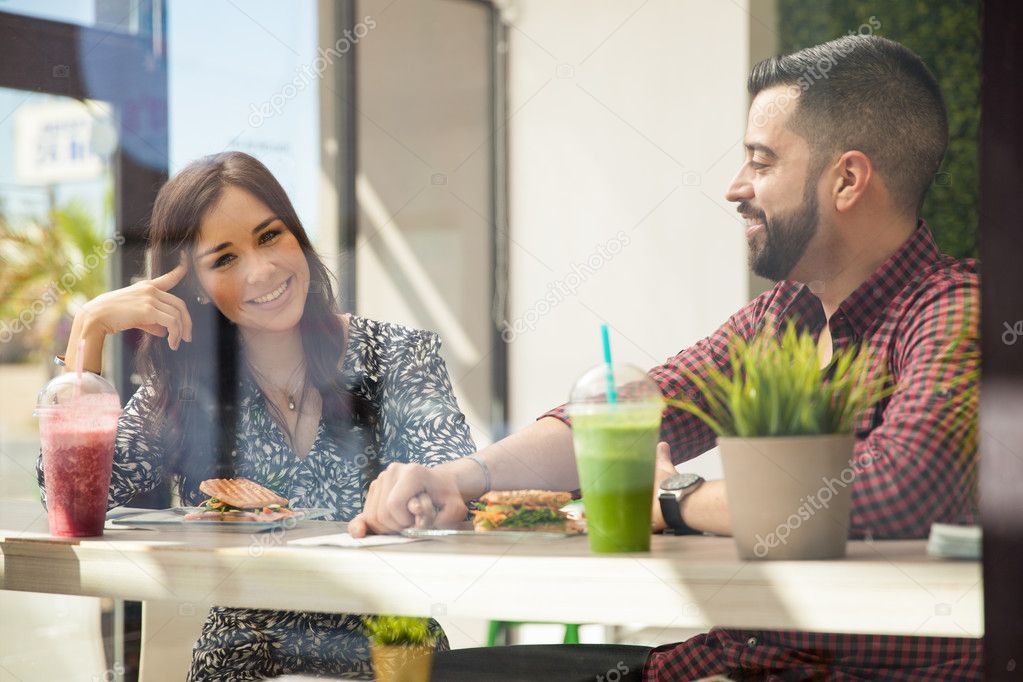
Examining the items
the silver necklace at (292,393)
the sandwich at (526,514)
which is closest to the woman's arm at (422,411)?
the silver necklace at (292,393)

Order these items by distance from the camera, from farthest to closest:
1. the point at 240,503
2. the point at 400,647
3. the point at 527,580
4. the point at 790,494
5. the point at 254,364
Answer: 1. the point at 254,364
2. the point at 240,503
3. the point at 400,647
4. the point at 527,580
5. the point at 790,494

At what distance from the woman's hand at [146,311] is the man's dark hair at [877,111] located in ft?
2.68

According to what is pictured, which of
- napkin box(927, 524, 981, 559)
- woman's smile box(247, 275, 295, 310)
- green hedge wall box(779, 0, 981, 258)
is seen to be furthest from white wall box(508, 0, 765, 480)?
napkin box(927, 524, 981, 559)

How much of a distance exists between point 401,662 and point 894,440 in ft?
1.96

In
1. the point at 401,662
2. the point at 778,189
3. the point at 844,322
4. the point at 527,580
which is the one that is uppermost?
the point at 778,189

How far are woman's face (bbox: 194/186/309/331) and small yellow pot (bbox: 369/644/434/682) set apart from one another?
45cm

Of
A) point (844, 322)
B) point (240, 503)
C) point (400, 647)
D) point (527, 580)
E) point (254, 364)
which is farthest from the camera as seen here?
point (254, 364)

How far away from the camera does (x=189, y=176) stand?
1430mm

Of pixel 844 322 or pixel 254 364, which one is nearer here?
pixel 844 322

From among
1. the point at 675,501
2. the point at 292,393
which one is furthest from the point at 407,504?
the point at 292,393

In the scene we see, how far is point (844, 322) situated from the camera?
1.02 meters

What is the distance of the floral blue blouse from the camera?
1.24 meters

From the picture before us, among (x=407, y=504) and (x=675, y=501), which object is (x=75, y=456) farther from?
(x=675, y=501)

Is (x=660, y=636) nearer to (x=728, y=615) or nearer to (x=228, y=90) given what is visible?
(x=728, y=615)
